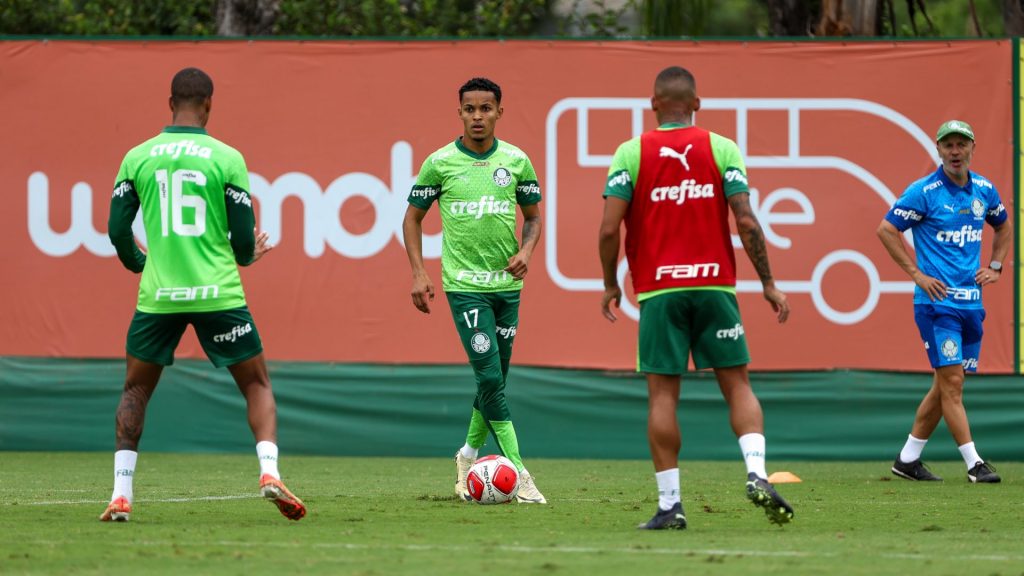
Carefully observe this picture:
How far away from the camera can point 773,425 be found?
15578 mm

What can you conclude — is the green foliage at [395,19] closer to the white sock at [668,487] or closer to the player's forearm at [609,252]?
the player's forearm at [609,252]

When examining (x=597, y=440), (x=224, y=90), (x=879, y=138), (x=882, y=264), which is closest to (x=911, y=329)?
(x=882, y=264)

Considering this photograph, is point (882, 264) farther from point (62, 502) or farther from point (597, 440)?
point (62, 502)

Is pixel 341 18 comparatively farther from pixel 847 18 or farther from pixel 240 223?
pixel 240 223

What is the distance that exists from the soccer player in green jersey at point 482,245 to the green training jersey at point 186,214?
6.04ft

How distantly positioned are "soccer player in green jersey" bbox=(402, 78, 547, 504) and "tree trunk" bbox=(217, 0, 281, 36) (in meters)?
10.1

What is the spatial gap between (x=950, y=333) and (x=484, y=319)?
3888 mm

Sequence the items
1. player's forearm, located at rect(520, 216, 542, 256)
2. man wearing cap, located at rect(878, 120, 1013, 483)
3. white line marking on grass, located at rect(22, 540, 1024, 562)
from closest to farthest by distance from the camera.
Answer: white line marking on grass, located at rect(22, 540, 1024, 562)
player's forearm, located at rect(520, 216, 542, 256)
man wearing cap, located at rect(878, 120, 1013, 483)

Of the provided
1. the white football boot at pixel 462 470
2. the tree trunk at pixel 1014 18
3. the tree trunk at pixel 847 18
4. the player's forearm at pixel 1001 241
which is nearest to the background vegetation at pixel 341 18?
the tree trunk at pixel 1014 18

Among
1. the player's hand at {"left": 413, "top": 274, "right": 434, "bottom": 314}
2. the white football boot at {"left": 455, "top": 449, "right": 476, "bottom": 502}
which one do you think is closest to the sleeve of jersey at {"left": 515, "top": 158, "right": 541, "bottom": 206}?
the player's hand at {"left": 413, "top": 274, "right": 434, "bottom": 314}

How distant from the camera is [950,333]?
12.0 meters

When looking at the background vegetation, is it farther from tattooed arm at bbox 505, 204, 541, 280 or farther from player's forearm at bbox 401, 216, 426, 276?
player's forearm at bbox 401, 216, 426, 276

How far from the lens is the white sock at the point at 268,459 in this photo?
8.27 metres

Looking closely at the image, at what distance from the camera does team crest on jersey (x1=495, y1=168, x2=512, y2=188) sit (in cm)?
1028
